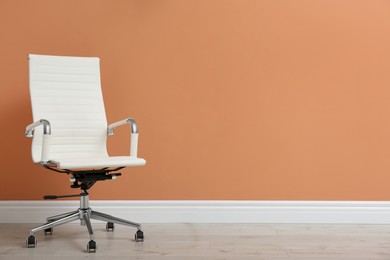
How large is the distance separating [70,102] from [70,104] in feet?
0.05

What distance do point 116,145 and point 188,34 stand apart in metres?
1.00

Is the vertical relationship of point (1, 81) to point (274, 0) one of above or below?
below

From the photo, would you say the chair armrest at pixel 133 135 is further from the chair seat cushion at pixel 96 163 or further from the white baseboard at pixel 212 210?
the white baseboard at pixel 212 210

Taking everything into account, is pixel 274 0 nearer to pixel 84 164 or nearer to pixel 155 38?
pixel 155 38

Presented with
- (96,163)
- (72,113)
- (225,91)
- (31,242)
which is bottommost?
(31,242)

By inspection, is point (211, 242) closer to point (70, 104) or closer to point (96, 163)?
point (96, 163)

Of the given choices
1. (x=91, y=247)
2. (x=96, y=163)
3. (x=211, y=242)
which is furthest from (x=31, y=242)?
(x=211, y=242)

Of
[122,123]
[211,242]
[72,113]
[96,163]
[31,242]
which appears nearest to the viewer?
[96,163]

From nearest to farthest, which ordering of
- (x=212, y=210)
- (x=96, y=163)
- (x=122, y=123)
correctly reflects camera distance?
(x=96, y=163)
(x=122, y=123)
(x=212, y=210)

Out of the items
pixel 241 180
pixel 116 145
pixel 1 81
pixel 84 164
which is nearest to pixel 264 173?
pixel 241 180

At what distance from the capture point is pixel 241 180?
377 cm

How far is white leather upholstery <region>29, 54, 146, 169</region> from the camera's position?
3.37m

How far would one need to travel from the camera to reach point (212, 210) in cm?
375

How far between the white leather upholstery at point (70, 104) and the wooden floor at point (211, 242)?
0.57 meters
